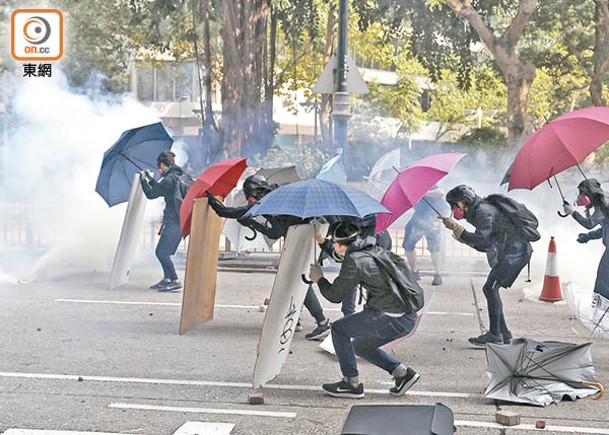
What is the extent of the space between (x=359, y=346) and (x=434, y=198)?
6.72m

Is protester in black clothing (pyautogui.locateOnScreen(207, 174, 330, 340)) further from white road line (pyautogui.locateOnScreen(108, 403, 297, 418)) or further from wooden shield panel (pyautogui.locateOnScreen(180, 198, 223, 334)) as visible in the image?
white road line (pyautogui.locateOnScreen(108, 403, 297, 418))

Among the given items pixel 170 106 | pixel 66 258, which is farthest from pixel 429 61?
pixel 66 258

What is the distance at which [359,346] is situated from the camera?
7.43m

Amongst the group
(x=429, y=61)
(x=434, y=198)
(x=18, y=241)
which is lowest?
(x=18, y=241)

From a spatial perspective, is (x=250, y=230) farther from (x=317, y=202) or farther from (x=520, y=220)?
(x=317, y=202)

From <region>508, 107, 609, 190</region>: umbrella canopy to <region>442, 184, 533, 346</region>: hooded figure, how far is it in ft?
1.20

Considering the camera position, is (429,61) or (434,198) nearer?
(434,198)

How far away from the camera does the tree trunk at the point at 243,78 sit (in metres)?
23.6

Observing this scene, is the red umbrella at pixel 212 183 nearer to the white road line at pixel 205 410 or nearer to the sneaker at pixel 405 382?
the white road line at pixel 205 410

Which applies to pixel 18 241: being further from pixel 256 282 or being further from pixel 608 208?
pixel 608 208

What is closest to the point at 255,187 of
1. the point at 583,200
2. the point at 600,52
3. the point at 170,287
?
the point at 583,200

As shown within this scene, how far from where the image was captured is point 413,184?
8758 millimetres

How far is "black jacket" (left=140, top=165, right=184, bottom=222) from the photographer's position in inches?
474

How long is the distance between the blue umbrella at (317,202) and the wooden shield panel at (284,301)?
0.24m
